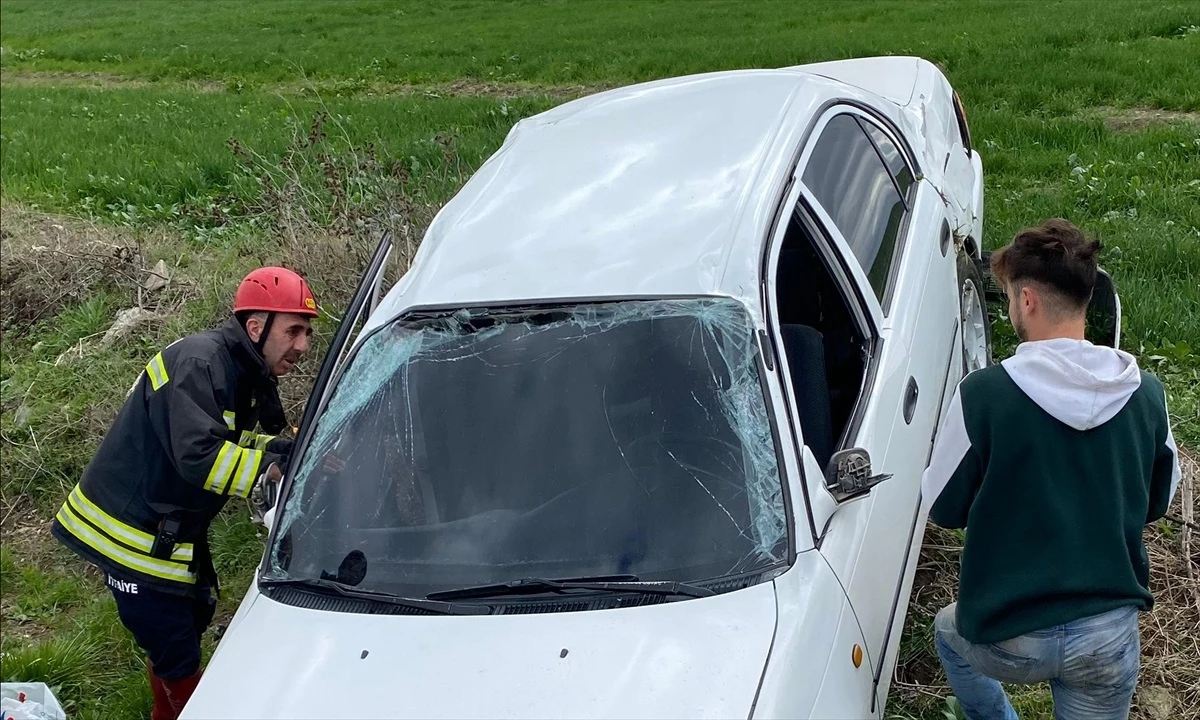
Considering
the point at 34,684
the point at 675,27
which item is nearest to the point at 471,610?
the point at 34,684

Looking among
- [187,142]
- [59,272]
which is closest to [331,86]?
[187,142]

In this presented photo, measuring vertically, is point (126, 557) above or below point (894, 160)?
below

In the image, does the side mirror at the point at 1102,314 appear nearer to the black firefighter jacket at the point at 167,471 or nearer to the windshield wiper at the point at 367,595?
the windshield wiper at the point at 367,595

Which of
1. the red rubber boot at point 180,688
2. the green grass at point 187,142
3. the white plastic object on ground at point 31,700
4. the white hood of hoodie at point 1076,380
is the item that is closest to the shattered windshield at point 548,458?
the white hood of hoodie at point 1076,380

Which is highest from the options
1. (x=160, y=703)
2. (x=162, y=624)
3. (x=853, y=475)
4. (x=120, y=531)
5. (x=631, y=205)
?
(x=631, y=205)

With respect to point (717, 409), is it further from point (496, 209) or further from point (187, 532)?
point (187, 532)

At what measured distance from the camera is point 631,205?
10.7ft

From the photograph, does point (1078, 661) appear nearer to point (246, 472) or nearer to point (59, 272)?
point (246, 472)

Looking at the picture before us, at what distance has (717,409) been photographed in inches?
110

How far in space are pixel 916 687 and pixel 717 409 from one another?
128cm

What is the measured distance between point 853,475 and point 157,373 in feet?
7.61

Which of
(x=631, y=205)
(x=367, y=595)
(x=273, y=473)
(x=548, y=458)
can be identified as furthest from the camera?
(x=273, y=473)

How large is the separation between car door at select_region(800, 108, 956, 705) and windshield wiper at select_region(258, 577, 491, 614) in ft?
2.91

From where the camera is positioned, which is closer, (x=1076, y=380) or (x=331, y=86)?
(x=1076, y=380)
